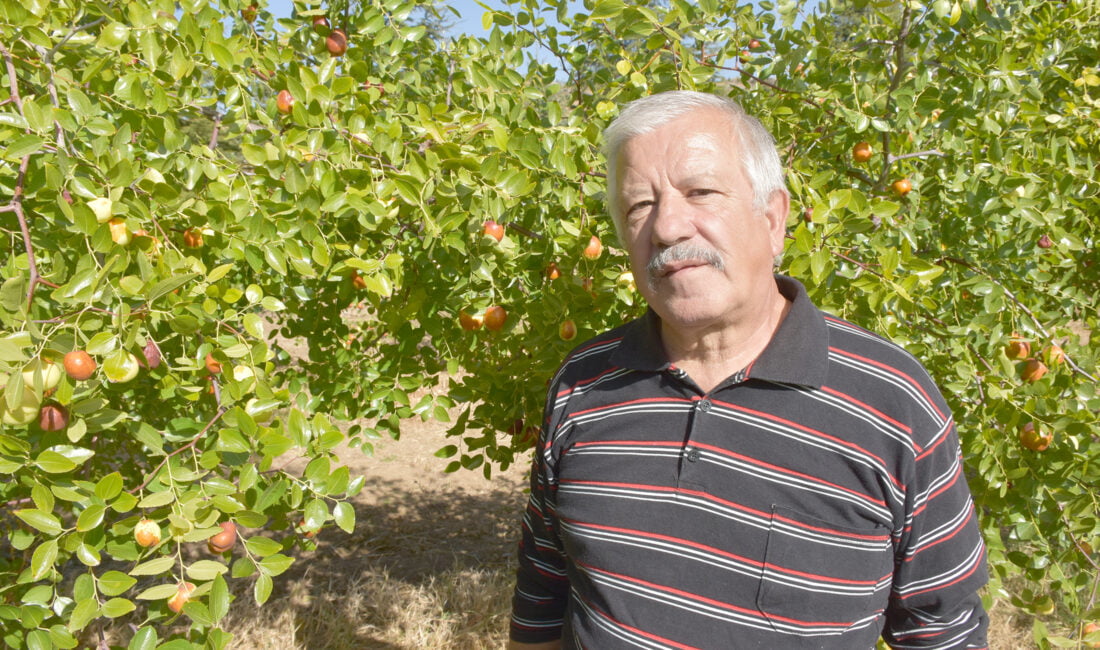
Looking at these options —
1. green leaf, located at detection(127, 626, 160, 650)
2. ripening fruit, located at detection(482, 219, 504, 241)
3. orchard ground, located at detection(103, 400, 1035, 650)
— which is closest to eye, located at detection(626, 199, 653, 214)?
ripening fruit, located at detection(482, 219, 504, 241)

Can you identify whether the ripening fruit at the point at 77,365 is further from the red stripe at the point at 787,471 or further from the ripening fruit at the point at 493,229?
the red stripe at the point at 787,471

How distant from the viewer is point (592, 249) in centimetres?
168

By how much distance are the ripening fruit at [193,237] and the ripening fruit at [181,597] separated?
683 mm

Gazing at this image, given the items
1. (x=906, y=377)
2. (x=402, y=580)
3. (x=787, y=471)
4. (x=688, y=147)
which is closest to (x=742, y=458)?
(x=787, y=471)

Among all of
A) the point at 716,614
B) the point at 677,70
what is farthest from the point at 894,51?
the point at 716,614

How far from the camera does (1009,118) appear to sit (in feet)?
6.02

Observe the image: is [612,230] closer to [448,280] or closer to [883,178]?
[448,280]

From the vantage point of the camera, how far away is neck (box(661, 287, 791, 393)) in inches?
53.1

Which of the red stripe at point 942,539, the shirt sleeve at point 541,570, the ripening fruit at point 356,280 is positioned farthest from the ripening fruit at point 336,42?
the red stripe at point 942,539

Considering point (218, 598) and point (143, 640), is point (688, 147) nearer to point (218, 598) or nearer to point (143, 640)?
point (218, 598)

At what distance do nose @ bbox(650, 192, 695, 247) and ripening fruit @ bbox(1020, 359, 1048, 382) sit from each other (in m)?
1.12

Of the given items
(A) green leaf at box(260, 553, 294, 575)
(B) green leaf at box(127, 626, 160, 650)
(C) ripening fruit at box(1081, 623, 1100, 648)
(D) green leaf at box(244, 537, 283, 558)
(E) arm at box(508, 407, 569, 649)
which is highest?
(D) green leaf at box(244, 537, 283, 558)

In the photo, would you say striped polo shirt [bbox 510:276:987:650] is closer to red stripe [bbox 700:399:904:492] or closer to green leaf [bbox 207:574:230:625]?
red stripe [bbox 700:399:904:492]

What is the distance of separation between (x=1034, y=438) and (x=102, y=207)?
1975 millimetres
